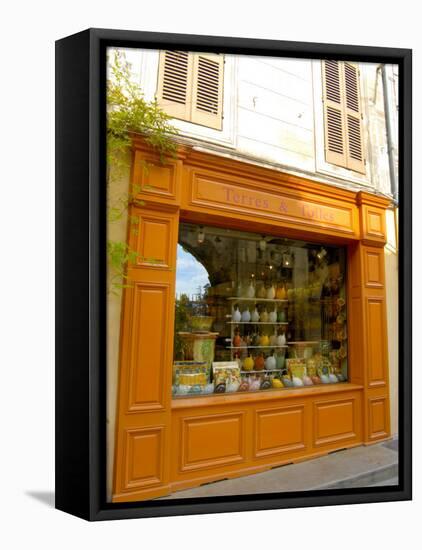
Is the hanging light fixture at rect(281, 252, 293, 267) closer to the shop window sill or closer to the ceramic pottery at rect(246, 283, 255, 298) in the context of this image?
the ceramic pottery at rect(246, 283, 255, 298)

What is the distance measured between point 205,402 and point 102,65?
2637 millimetres

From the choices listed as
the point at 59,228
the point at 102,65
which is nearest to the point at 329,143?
the point at 102,65

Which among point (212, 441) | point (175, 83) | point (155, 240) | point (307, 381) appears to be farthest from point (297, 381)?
point (175, 83)

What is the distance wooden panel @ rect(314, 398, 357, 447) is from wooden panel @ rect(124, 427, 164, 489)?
149cm

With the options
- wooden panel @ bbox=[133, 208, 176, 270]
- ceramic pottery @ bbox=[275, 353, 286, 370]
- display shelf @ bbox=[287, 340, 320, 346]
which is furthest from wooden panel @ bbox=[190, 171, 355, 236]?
ceramic pottery @ bbox=[275, 353, 286, 370]

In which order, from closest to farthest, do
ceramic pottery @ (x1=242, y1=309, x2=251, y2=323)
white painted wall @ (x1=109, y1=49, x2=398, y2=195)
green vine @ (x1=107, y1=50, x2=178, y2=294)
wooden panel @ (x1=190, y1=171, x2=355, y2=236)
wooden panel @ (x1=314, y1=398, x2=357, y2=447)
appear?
green vine @ (x1=107, y1=50, x2=178, y2=294), white painted wall @ (x1=109, y1=49, x2=398, y2=195), wooden panel @ (x1=190, y1=171, x2=355, y2=236), wooden panel @ (x1=314, y1=398, x2=357, y2=447), ceramic pottery @ (x1=242, y1=309, x2=251, y2=323)

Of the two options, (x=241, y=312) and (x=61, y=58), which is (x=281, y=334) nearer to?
(x=241, y=312)

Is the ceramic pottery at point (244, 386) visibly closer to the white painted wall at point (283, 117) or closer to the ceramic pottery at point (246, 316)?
the ceramic pottery at point (246, 316)

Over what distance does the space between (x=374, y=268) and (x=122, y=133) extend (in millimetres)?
2599

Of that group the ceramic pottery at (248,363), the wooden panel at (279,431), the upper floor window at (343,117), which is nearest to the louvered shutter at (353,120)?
the upper floor window at (343,117)

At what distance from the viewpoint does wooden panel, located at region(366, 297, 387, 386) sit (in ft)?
16.9

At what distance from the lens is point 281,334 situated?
5633mm

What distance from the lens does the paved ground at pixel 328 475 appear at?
177 inches

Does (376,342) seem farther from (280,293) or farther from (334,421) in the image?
(280,293)
